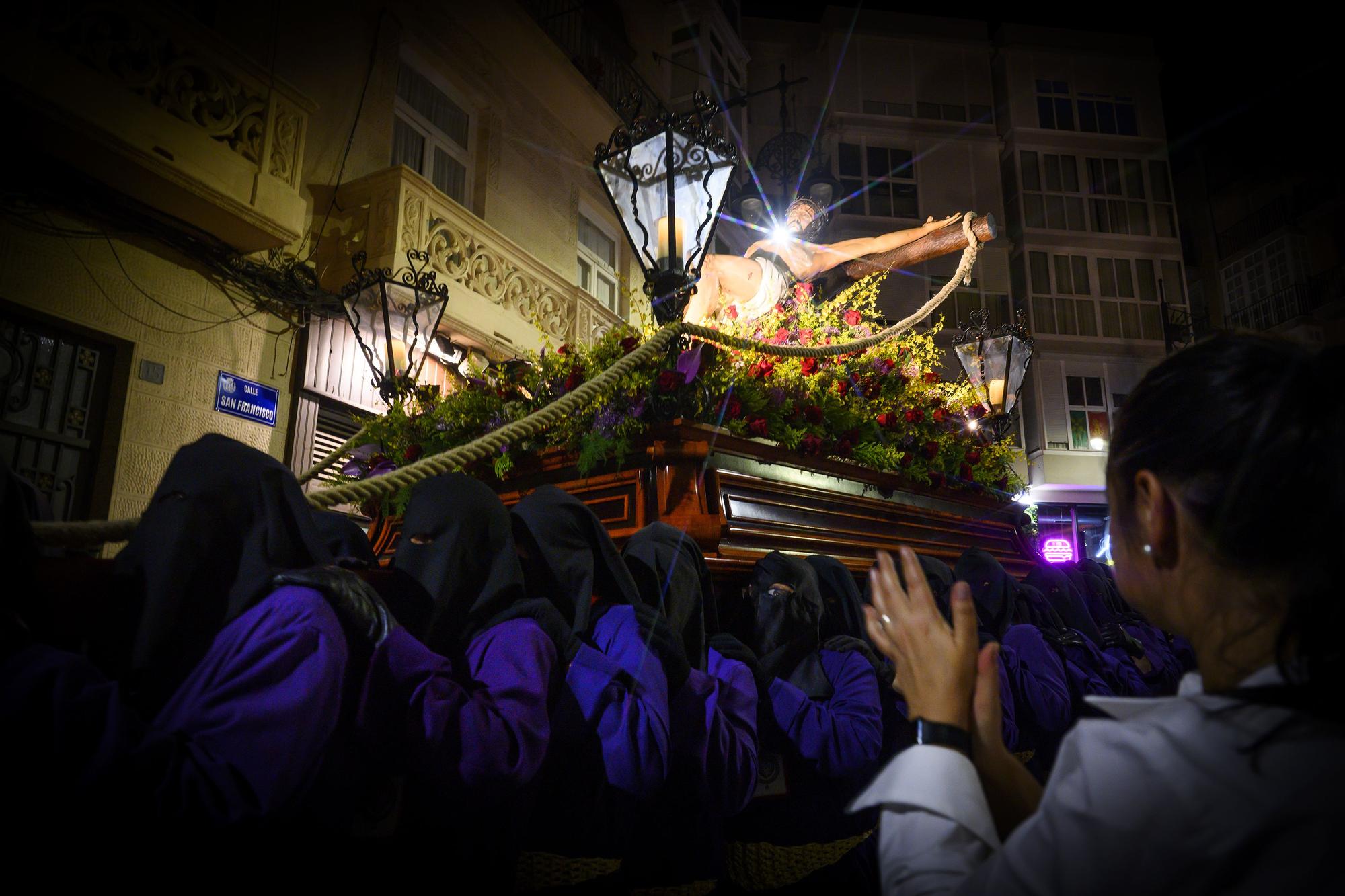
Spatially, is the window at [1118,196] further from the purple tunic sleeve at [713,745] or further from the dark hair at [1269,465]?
the dark hair at [1269,465]

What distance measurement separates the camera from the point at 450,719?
1818 mm

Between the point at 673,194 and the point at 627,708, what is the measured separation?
8.53 ft

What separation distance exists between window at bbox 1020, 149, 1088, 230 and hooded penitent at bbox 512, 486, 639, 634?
21.2 m

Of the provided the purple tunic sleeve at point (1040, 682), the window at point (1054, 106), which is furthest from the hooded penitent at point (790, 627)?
the window at point (1054, 106)

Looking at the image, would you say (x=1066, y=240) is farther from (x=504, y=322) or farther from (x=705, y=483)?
(x=705, y=483)

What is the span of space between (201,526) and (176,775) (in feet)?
1.73

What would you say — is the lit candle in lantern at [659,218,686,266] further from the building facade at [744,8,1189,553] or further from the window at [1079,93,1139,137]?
the window at [1079,93,1139,137]

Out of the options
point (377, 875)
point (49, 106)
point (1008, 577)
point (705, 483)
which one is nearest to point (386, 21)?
point (49, 106)

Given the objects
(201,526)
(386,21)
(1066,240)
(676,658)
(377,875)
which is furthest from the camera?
(1066,240)

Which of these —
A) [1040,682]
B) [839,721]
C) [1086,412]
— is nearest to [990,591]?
[1040,682]

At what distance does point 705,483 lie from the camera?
11.9ft

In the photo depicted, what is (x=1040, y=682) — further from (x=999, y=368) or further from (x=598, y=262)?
(x=598, y=262)

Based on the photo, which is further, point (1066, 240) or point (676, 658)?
point (1066, 240)

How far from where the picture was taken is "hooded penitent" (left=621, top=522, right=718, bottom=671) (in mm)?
2678
